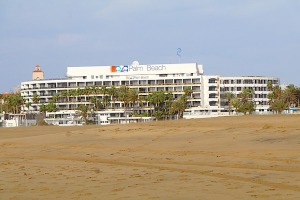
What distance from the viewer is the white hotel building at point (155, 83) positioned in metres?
160

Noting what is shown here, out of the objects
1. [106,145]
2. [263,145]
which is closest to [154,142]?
[106,145]

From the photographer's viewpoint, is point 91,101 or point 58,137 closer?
point 58,137

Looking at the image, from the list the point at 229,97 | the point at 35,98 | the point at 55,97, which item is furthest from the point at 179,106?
the point at 35,98

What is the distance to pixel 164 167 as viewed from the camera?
18094mm

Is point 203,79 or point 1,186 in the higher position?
point 203,79

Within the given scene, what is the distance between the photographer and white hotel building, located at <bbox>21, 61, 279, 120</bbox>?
6280 inches

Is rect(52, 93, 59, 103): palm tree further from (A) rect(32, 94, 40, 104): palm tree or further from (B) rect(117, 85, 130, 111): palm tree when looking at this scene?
(B) rect(117, 85, 130, 111): palm tree

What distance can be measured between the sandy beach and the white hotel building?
12749cm

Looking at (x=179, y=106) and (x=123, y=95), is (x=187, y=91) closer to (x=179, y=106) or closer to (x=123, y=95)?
(x=179, y=106)

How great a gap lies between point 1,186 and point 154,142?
44.9 feet

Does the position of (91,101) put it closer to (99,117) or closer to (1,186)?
(99,117)

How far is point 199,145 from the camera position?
24.5 metres

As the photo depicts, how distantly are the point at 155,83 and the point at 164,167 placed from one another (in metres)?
142

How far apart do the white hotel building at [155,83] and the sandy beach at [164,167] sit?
127 meters
